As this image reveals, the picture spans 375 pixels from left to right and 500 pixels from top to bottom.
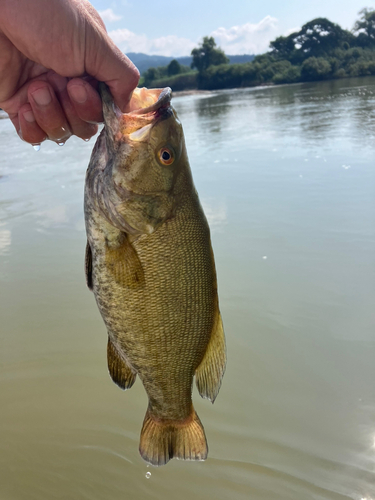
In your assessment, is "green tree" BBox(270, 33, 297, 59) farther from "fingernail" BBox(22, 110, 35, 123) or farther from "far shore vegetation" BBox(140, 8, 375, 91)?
"fingernail" BBox(22, 110, 35, 123)

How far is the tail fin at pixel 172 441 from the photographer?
2090 millimetres

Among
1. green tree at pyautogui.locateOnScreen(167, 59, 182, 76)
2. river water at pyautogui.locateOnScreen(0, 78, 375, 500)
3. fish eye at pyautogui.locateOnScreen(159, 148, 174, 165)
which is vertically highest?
green tree at pyautogui.locateOnScreen(167, 59, 182, 76)

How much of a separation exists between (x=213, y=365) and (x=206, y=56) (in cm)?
9424

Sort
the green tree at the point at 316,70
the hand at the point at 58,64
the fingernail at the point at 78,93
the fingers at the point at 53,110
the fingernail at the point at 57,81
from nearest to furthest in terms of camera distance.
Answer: the hand at the point at 58,64 → the fingernail at the point at 78,93 → the fingers at the point at 53,110 → the fingernail at the point at 57,81 → the green tree at the point at 316,70

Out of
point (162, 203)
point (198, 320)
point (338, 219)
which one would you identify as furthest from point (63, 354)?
point (338, 219)

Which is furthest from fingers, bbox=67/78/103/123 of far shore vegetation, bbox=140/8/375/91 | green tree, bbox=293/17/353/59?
green tree, bbox=293/17/353/59

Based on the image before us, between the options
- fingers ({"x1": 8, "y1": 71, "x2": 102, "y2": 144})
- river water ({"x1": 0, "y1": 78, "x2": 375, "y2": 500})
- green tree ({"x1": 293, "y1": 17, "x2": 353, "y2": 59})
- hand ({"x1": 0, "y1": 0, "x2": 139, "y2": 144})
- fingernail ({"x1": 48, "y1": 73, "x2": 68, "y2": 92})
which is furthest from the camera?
green tree ({"x1": 293, "y1": 17, "x2": 353, "y2": 59})

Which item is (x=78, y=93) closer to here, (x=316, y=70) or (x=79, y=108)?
(x=79, y=108)

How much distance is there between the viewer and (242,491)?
99.4 inches

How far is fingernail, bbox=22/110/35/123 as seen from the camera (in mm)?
2273

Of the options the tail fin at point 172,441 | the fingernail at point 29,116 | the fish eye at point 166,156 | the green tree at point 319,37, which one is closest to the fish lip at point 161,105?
the fish eye at point 166,156

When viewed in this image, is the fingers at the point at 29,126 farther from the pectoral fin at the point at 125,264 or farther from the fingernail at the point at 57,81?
the pectoral fin at the point at 125,264

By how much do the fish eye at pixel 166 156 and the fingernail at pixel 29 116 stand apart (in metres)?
0.98

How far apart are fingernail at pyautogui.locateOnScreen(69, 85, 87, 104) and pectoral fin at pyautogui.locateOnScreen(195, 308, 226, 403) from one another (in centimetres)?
128
